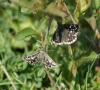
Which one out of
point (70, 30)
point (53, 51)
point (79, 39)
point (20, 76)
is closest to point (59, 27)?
point (70, 30)

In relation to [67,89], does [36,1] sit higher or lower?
higher

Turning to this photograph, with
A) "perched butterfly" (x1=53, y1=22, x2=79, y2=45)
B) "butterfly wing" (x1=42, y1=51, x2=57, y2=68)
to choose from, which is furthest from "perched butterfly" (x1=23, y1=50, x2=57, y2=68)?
"perched butterfly" (x1=53, y1=22, x2=79, y2=45)

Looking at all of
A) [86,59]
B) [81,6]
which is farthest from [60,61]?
[81,6]

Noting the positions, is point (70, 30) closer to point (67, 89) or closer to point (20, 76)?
point (67, 89)

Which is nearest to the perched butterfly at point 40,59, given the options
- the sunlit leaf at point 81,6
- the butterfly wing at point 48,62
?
the butterfly wing at point 48,62

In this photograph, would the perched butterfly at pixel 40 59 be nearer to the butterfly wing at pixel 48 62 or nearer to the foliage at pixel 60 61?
the butterfly wing at pixel 48 62

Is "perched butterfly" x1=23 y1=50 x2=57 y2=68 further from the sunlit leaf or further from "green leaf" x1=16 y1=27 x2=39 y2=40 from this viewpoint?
the sunlit leaf

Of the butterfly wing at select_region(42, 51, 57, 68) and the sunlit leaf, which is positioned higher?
the sunlit leaf

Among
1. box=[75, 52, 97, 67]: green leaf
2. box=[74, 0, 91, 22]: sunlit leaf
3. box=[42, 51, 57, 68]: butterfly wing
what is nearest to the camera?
box=[42, 51, 57, 68]: butterfly wing
